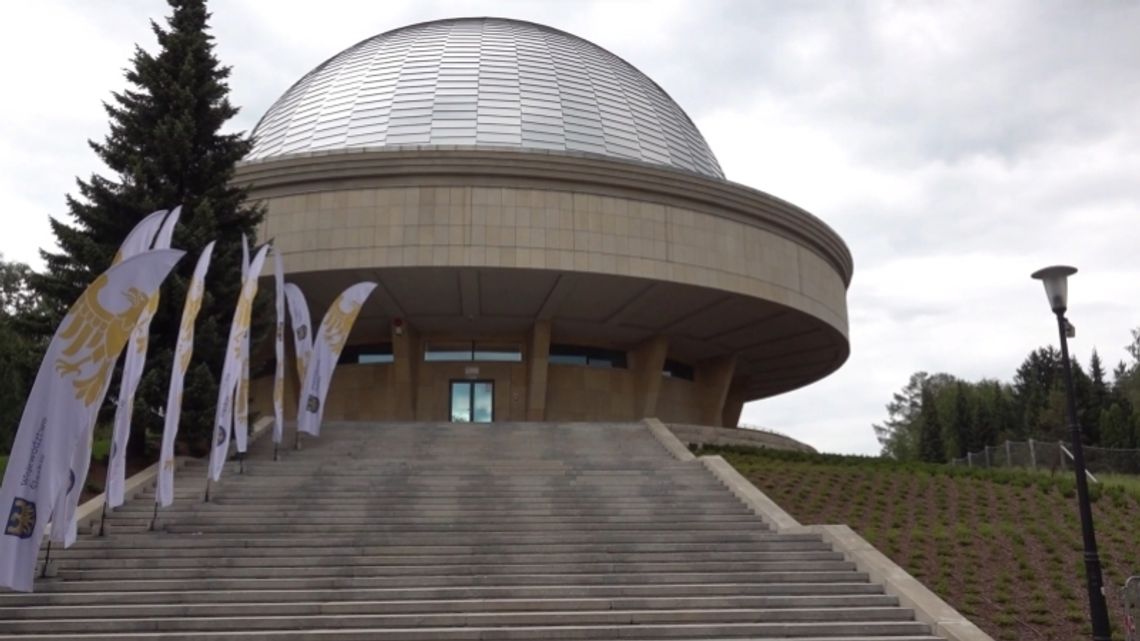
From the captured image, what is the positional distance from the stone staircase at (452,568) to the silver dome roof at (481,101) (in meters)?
16.1

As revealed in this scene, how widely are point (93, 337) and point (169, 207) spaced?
892 cm

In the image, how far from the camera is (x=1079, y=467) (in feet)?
32.6

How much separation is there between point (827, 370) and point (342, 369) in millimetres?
18567

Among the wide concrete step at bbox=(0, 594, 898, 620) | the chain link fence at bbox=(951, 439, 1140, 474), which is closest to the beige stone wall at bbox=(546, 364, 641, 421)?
the chain link fence at bbox=(951, 439, 1140, 474)

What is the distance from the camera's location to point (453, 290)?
27891 millimetres

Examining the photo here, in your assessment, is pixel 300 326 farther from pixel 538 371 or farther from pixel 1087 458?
pixel 1087 458

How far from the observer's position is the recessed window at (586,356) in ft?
108

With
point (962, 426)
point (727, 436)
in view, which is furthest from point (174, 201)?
point (962, 426)

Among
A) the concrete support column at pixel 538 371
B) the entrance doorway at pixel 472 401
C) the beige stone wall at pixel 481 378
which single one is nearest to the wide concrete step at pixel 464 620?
the concrete support column at pixel 538 371

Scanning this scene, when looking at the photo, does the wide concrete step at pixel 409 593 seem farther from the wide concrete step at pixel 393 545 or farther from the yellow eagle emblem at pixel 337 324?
the yellow eagle emblem at pixel 337 324

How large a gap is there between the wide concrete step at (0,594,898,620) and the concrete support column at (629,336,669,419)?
20208 millimetres

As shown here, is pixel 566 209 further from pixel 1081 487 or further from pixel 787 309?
pixel 1081 487

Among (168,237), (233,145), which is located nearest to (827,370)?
(233,145)

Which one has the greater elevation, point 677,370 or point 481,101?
point 481,101
